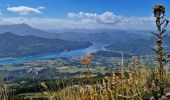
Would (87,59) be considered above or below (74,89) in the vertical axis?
above

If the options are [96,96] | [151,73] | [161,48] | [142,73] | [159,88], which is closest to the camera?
[96,96]

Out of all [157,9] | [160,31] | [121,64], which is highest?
[157,9]

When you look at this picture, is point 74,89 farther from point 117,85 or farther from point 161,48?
point 161,48

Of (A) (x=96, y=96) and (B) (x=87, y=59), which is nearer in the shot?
(A) (x=96, y=96)

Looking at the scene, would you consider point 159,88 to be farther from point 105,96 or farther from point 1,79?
point 1,79

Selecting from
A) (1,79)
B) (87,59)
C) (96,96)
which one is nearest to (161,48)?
(87,59)

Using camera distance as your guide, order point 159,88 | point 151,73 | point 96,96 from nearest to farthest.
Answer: point 96,96 → point 159,88 → point 151,73

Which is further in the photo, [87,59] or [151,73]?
[151,73]

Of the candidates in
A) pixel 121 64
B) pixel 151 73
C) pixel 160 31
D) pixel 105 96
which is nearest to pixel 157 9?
pixel 160 31

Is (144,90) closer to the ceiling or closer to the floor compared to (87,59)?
closer to the floor
